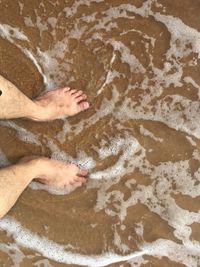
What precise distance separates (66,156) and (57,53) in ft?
1.38

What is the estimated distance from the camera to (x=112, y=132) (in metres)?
1.54

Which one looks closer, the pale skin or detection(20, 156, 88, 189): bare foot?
Result: the pale skin

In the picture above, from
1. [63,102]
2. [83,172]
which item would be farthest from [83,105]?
[83,172]

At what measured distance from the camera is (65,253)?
156 cm

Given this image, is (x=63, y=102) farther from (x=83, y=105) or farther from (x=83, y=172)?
(x=83, y=172)

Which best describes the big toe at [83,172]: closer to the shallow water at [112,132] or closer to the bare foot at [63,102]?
the shallow water at [112,132]

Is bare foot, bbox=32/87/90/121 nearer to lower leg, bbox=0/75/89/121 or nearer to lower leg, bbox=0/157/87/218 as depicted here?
lower leg, bbox=0/75/89/121

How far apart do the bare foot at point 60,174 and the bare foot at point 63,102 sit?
0.59 feet

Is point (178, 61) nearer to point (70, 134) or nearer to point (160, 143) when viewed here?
point (160, 143)

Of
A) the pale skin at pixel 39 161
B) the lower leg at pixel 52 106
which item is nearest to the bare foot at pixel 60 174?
the pale skin at pixel 39 161

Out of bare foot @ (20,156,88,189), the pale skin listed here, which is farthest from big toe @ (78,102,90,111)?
bare foot @ (20,156,88,189)

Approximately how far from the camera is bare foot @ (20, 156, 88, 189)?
151 centimetres

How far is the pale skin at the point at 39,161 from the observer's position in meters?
1.34

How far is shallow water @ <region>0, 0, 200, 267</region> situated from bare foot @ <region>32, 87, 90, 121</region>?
3 cm
